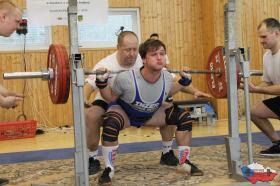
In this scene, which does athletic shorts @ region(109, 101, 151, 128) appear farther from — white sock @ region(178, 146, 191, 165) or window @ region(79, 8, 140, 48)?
window @ region(79, 8, 140, 48)

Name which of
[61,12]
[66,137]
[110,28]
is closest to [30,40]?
[110,28]

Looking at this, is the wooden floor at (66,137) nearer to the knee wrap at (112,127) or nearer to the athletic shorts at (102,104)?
the athletic shorts at (102,104)

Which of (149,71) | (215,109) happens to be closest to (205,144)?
(149,71)

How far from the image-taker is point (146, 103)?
3084mm

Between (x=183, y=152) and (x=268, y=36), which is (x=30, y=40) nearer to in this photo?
(x=268, y=36)

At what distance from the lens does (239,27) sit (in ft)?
25.1

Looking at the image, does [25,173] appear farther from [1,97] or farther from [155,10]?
[155,10]

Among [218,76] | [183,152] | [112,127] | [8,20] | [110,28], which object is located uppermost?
[110,28]

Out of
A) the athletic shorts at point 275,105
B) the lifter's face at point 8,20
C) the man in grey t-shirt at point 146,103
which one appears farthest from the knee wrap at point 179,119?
the lifter's face at point 8,20

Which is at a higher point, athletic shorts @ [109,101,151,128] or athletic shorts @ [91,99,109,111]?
athletic shorts @ [91,99,109,111]

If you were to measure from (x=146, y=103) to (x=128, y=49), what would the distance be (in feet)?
1.60

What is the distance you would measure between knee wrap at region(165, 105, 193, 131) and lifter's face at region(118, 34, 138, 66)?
506mm

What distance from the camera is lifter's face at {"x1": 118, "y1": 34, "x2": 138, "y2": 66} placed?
10.8ft

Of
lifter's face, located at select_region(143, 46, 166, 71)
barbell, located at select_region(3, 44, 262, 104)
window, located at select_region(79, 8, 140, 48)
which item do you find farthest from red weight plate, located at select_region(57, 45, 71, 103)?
window, located at select_region(79, 8, 140, 48)
